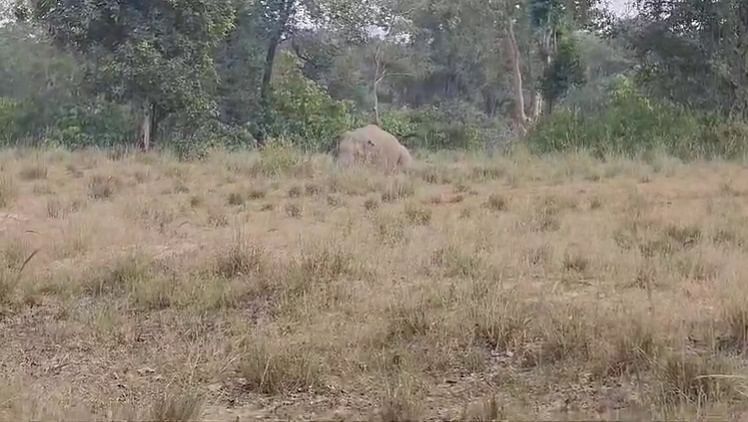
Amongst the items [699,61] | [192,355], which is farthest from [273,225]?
[699,61]

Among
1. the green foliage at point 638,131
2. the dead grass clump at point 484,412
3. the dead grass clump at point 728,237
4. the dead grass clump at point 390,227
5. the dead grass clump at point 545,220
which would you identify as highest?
the green foliage at point 638,131

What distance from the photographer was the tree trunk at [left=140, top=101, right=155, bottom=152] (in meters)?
13.4

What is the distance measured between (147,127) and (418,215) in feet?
27.3

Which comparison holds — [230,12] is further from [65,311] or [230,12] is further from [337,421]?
[337,421]

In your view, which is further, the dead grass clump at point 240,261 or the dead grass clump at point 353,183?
the dead grass clump at point 353,183

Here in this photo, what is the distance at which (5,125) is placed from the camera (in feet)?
52.5

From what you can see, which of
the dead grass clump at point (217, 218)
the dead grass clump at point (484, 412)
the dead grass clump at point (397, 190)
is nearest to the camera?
the dead grass clump at point (484, 412)

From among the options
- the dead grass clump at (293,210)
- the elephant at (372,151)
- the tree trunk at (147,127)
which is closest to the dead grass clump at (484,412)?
the dead grass clump at (293,210)

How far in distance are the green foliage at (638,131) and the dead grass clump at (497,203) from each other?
4.60 m

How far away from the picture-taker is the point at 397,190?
833 centimetres

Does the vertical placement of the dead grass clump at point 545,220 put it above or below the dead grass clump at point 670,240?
below

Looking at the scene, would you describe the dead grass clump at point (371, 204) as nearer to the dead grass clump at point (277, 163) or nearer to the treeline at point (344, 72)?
the dead grass clump at point (277, 163)

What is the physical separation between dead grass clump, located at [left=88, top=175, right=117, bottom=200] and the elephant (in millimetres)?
3045

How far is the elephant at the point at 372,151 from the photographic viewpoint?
10953mm
